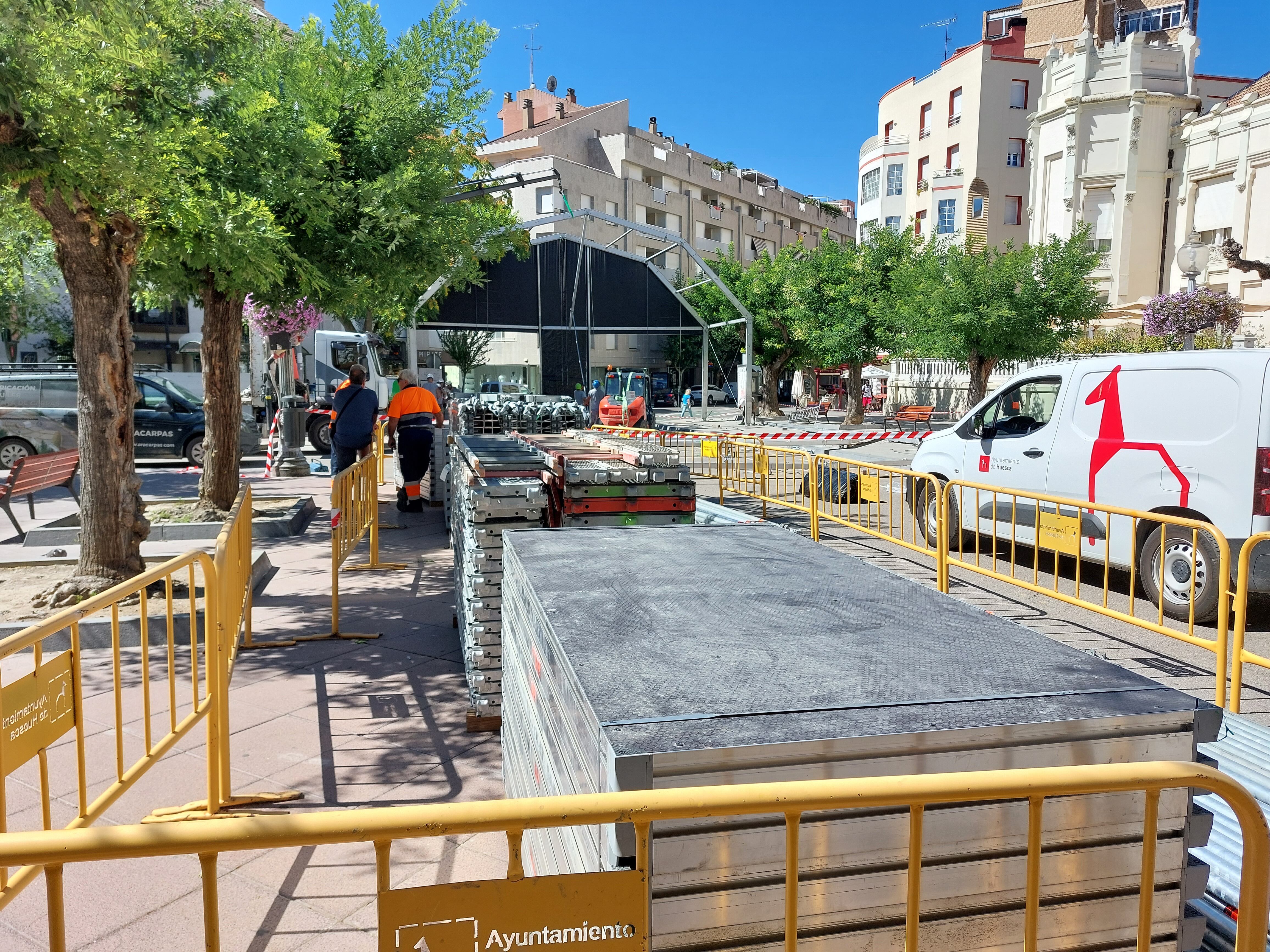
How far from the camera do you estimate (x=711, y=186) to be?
66250 mm

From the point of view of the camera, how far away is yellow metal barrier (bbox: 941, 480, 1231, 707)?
523 cm

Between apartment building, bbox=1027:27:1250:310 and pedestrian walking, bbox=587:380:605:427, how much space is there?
21.5 m

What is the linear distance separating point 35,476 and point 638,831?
11211 mm

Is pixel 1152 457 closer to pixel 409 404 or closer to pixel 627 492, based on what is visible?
pixel 627 492

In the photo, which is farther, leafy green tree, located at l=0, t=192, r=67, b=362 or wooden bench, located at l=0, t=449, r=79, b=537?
wooden bench, located at l=0, t=449, r=79, b=537

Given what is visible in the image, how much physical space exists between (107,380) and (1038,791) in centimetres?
714

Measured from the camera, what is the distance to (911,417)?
32.2m

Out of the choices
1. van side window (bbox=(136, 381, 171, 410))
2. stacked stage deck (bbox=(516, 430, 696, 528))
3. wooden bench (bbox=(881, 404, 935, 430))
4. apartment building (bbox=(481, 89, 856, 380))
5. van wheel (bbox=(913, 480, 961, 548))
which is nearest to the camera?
stacked stage deck (bbox=(516, 430, 696, 528))

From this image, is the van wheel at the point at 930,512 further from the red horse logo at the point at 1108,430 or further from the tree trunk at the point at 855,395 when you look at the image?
the tree trunk at the point at 855,395

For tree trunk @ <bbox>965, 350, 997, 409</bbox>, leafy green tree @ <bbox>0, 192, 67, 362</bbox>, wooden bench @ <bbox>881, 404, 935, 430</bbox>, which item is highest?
leafy green tree @ <bbox>0, 192, 67, 362</bbox>

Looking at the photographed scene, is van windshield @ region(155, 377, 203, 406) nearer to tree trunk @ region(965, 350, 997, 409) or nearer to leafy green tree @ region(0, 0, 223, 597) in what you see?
leafy green tree @ region(0, 0, 223, 597)

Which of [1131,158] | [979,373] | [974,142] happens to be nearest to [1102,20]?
[974,142]

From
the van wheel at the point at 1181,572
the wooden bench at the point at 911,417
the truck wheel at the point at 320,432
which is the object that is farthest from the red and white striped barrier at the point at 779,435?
the truck wheel at the point at 320,432

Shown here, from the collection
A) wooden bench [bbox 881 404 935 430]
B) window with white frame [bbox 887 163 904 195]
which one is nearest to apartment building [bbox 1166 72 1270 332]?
wooden bench [bbox 881 404 935 430]
